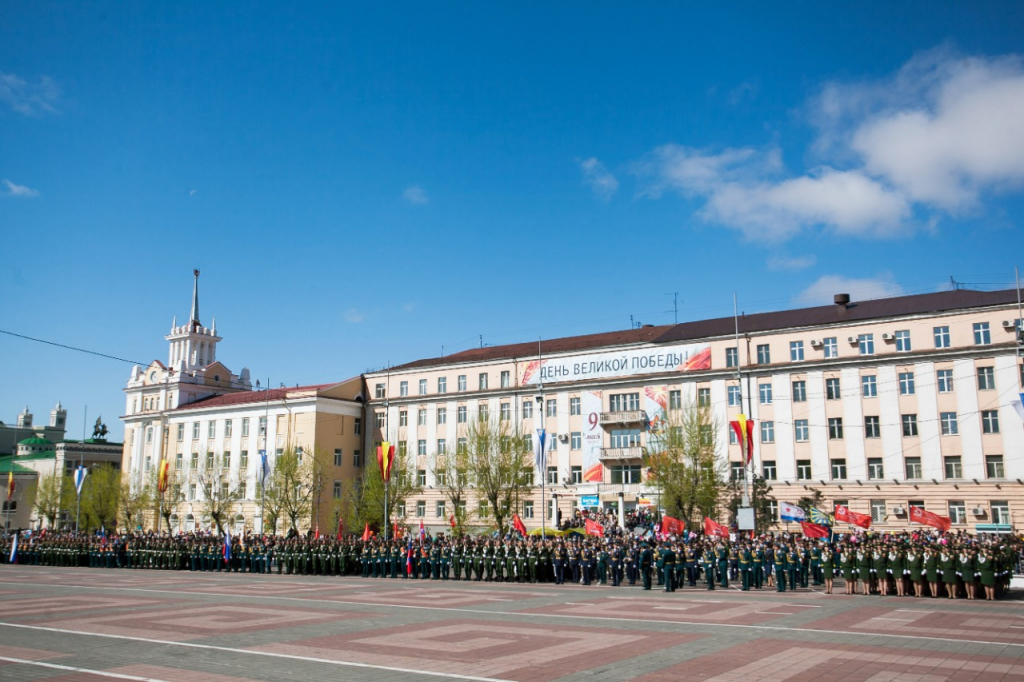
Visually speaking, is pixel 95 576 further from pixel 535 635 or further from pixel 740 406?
pixel 740 406

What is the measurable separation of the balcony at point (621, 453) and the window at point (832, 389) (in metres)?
12.2

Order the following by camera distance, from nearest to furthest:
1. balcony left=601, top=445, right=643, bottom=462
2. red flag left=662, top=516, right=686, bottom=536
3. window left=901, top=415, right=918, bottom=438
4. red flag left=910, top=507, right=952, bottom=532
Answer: red flag left=910, top=507, right=952, bottom=532 → red flag left=662, top=516, right=686, bottom=536 → window left=901, top=415, right=918, bottom=438 → balcony left=601, top=445, right=643, bottom=462

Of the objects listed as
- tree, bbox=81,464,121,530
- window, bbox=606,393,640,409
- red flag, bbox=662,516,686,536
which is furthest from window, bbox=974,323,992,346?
tree, bbox=81,464,121,530

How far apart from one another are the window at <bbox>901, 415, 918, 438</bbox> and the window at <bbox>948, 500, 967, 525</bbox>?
4259mm

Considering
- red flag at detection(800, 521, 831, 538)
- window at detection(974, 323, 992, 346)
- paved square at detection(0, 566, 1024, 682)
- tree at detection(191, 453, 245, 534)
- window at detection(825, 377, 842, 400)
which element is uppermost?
window at detection(974, 323, 992, 346)

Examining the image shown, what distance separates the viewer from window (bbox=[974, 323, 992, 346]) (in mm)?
46812

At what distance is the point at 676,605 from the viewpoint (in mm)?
22719

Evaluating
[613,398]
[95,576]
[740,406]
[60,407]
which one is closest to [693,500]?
[740,406]

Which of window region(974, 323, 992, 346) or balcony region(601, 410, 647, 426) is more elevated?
window region(974, 323, 992, 346)

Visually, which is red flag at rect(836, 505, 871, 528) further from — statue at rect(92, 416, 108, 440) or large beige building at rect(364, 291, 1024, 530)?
statue at rect(92, 416, 108, 440)

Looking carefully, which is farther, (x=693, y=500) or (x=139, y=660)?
(x=693, y=500)

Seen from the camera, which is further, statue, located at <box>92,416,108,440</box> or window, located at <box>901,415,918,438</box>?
statue, located at <box>92,416,108,440</box>

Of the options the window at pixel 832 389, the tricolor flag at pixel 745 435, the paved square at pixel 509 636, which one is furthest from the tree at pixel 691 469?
the paved square at pixel 509 636

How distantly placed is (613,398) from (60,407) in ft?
403
